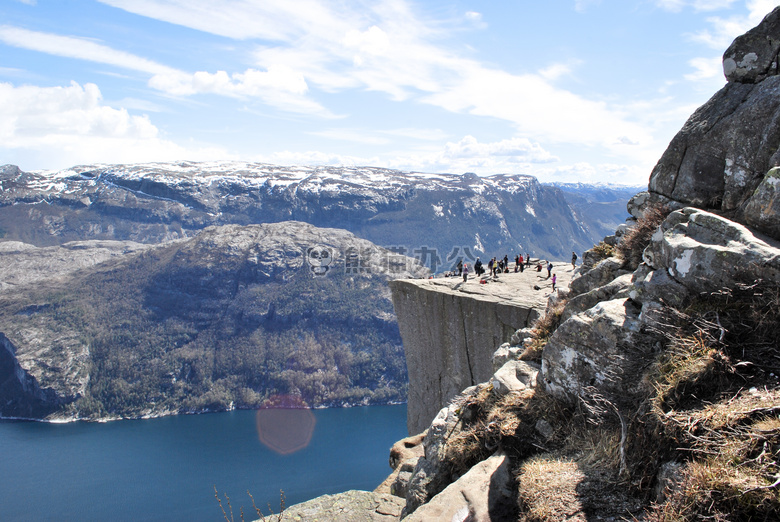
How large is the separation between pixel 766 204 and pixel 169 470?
18398 centimetres

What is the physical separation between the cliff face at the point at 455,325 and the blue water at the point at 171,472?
326 feet

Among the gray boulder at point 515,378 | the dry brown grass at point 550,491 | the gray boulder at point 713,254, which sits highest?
the gray boulder at point 713,254

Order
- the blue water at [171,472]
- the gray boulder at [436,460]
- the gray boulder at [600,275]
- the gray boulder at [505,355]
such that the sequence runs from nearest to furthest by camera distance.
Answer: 1. the gray boulder at [436,460]
2. the gray boulder at [600,275]
3. the gray boulder at [505,355]
4. the blue water at [171,472]

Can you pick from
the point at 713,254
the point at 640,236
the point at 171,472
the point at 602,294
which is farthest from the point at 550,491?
the point at 171,472

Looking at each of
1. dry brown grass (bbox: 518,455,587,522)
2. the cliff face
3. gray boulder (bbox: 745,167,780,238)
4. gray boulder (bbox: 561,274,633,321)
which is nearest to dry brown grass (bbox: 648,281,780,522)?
gray boulder (bbox: 745,167,780,238)

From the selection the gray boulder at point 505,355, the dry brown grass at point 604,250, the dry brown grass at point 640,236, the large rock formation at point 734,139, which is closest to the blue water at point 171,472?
the gray boulder at point 505,355

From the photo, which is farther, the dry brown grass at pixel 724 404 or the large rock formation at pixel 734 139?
the large rock formation at pixel 734 139

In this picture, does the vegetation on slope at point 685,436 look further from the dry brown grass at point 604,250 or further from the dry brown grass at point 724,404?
the dry brown grass at point 604,250

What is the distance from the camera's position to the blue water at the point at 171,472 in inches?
5153

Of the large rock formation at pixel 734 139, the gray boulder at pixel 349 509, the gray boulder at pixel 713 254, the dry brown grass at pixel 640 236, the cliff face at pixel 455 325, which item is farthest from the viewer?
the cliff face at pixel 455 325

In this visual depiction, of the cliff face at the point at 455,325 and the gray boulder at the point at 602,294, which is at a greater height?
the gray boulder at the point at 602,294

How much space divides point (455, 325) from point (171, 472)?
16870cm

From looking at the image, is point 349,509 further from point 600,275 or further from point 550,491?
point 600,275

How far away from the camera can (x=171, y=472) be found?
153 m
